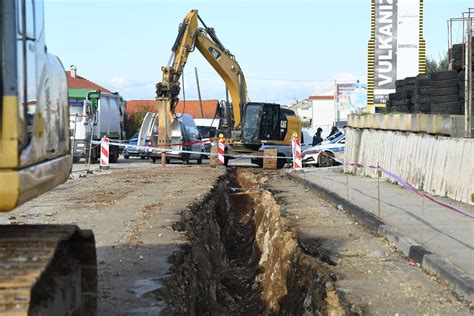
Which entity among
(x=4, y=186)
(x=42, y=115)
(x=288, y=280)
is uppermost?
(x=42, y=115)

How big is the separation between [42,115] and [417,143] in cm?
1505

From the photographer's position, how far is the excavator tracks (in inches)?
146

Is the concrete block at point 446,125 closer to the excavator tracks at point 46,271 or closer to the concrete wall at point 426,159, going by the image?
the concrete wall at point 426,159

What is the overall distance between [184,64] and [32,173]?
27.6m

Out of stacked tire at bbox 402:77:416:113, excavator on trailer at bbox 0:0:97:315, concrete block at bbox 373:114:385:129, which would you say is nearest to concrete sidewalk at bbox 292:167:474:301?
concrete block at bbox 373:114:385:129

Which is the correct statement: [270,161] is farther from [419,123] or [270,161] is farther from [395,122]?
[419,123]

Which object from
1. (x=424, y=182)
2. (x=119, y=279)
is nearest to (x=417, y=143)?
(x=424, y=182)

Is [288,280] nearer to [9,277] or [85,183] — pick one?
[9,277]

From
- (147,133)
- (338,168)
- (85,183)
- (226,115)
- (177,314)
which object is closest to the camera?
(177,314)

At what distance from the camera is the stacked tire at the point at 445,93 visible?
22156 millimetres

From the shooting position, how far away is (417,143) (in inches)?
750

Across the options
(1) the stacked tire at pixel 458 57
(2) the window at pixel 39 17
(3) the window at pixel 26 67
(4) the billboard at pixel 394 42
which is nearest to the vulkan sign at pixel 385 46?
(4) the billboard at pixel 394 42

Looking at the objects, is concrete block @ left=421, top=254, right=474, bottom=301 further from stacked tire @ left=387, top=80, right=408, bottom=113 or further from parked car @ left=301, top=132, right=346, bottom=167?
parked car @ left=301, top=132, right=346, bottom=167

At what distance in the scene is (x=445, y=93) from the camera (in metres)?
22.5
